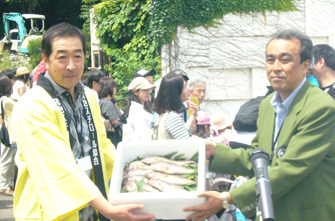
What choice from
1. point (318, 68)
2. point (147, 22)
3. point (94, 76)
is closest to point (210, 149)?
point (318, 68)

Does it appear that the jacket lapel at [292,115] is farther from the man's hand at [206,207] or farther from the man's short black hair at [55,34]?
the man's short black hair at [55,34]

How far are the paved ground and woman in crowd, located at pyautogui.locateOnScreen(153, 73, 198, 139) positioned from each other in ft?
10.4

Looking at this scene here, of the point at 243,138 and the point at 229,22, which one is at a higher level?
the point at 229,22

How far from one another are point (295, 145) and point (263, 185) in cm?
63

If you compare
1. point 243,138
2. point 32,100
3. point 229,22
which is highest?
point 229,22

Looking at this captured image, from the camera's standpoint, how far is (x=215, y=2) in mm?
10453

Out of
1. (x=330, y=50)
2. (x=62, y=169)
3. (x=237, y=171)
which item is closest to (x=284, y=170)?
(x=237, y=171)

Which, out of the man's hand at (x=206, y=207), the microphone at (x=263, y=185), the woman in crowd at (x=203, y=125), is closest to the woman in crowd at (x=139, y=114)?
the woman in crowd at (x=203, y=125)

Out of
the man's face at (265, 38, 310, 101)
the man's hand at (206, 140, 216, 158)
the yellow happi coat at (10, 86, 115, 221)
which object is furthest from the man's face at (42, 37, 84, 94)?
the man's face at (265, 38, 310, 101)

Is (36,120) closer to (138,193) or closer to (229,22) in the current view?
(138,193)

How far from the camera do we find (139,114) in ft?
20.0

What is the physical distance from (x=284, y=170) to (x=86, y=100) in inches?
50.8

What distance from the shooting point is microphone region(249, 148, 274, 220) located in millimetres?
1920

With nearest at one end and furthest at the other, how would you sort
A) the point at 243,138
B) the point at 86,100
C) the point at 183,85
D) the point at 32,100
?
the point at 32,100, the point at 86,100, the point at 243,138, the point at 183,85
